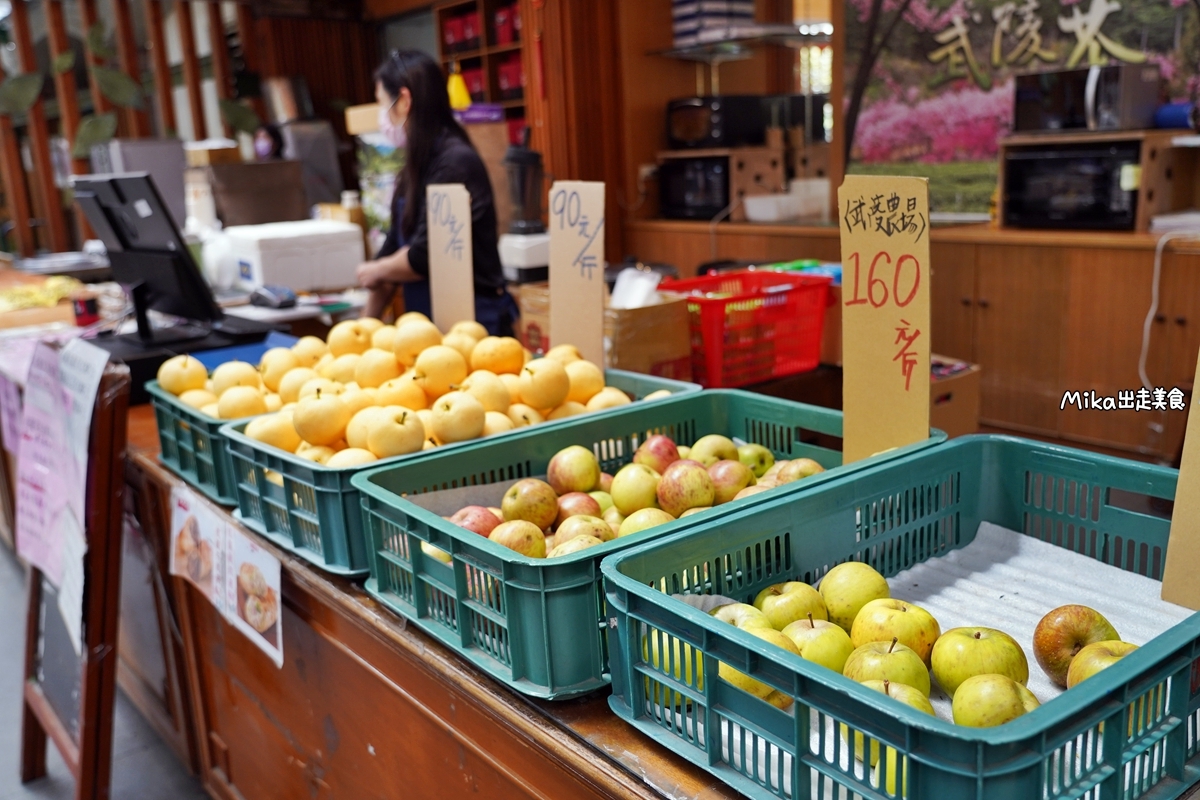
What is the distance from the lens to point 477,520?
1.27m

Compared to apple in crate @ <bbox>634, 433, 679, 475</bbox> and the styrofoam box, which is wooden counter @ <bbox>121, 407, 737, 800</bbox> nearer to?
apple in crate @ <bbox>634, 433, 679, 475</bbox>

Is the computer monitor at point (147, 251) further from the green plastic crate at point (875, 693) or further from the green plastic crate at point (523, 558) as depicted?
the green plastic crate at point (875, 693)

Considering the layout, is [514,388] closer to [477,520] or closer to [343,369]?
[343,369]

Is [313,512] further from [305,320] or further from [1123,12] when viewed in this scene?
[1123,12]

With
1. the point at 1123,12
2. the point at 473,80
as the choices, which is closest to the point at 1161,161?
the point at 1123,12

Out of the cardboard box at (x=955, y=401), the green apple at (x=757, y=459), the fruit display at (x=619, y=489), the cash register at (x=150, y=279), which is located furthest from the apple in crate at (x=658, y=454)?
the cash register at (x=150, y=279)

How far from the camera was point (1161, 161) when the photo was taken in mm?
3748

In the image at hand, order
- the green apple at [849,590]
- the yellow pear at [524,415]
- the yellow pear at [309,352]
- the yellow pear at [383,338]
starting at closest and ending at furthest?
the green apple at [849,590]
the yellow pear at [524,415]
the yellow pear at [383,338]
the yellow pear at [309,352]

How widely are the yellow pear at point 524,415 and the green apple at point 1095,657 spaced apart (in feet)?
3.03

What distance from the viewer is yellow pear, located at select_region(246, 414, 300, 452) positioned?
1583 millimetres

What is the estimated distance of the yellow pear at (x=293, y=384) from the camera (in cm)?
181

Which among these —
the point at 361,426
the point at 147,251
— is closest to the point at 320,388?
the point at 361,426

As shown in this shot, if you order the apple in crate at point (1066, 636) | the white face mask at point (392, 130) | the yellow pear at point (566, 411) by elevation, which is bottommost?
the apple in crate at point (1066, 636)

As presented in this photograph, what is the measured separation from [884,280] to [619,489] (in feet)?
1.46
